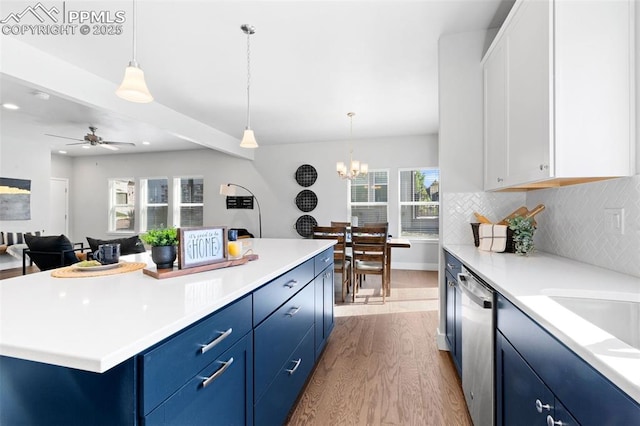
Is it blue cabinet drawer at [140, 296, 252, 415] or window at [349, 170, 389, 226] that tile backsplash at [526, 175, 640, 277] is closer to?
blue cabinet drawer at [140, 296, 252, 415]

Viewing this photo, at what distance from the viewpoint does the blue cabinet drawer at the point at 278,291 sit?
49.0 inches

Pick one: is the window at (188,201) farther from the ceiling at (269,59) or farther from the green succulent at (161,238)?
the green succulent at (161,238)

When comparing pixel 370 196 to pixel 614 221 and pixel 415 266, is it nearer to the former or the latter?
pixel 415 266

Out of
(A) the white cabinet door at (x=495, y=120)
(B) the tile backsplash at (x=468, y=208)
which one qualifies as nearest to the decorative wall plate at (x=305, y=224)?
(B) the tile backsplash at (x=468, y=208)

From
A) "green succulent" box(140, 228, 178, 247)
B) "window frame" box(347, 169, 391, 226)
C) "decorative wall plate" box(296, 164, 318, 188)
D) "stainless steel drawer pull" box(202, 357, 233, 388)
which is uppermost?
"decorative wall plate" box(296, 164, 318, 188)

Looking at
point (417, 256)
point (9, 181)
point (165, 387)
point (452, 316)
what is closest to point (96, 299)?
point (165, 387)

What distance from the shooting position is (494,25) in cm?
238

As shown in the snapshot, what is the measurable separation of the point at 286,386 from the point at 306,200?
16.3 ft

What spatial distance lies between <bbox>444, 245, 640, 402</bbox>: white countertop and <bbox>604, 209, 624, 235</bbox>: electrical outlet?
20 cm

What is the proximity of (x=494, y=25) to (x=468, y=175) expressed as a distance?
1.19m

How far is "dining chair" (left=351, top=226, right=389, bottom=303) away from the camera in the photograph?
12.5 feet

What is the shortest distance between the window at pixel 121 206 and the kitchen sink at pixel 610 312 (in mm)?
8566

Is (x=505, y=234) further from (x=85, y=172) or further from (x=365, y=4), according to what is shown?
(x=85, y=172)

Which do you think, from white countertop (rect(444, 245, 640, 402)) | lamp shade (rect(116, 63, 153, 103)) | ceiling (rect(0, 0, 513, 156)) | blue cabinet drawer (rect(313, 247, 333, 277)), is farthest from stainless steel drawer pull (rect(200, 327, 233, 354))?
ceiling (rect(0, 0, 513, 156))
